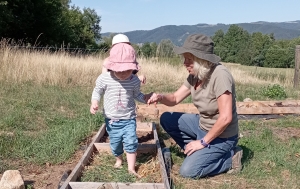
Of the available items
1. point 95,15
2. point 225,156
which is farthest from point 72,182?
point 95,15

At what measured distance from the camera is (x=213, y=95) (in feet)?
11.9

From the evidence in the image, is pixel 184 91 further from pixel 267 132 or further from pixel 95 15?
pixel 95 15

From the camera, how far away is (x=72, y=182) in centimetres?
308

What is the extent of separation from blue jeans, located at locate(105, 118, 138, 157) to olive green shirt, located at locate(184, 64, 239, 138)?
0.74 meters

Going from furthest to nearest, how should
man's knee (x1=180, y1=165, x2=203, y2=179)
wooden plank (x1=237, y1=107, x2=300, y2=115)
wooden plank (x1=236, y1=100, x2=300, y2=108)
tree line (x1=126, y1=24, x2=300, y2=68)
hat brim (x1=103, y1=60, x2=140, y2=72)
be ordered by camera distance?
tree line (x1=126, y1=24, x2=300, y2=68)
wooden plank (x1=236, y1=100, x2=300, y2=108)
wooden plank (x1=237, y1=107, x2=300, y2=115)
man's knee (x1=180, y1=165, x2=203, y2=179)
hat brim (x1=103, y1=60, x2=140, y2=72)

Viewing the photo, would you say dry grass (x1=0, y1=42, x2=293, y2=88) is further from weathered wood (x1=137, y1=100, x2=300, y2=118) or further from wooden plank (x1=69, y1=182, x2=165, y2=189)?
wooden plank (x1=69, y1=182, x2=165, y2=189)

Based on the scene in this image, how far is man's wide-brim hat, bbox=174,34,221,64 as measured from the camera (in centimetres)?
346

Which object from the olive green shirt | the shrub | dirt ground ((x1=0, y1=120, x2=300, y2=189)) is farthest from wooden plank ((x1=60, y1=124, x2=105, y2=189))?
the shrub

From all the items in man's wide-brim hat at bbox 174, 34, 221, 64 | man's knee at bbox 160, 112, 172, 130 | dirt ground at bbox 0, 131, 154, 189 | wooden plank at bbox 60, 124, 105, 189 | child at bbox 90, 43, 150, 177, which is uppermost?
man's wide-brim hat at bbox 174, 34, 221, 64

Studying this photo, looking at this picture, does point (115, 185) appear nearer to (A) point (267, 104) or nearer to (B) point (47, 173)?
(B) point (47, 173)

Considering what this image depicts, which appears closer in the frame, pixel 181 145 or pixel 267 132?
pixel 181 145

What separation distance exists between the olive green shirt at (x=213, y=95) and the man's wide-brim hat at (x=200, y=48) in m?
0.15

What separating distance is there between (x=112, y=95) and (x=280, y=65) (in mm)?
41837

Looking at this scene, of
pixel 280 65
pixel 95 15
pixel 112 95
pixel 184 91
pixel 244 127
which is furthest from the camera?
pixel 95 15
